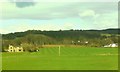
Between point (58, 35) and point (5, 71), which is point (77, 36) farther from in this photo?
point (5, 71)

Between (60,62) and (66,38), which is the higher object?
(60,62)

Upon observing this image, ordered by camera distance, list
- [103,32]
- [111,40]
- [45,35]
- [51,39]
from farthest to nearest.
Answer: [45,35] < [51,39] < [103,32] < [111,40]

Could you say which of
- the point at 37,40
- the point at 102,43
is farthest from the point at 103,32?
the point at 37,40

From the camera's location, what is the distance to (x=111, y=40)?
9800 cm

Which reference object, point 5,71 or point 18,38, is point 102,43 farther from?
point 5,71

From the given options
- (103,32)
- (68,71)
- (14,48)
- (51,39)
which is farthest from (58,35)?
(68,71)

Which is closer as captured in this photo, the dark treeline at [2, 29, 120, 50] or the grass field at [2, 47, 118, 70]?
the grass field at [2, 47, 118, 70]

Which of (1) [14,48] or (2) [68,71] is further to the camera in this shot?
(1) [14,48]

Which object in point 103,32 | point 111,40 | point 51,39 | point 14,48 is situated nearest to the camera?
point 14,48

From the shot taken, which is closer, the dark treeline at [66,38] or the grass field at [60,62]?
the grass field at [60,62]

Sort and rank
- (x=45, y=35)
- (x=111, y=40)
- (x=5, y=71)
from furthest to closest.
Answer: (x=45, y=35) < (x=111, y=40) < (x=5, y=71)

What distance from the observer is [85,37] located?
395 feet

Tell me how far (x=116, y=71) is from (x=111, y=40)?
7922 centimetres

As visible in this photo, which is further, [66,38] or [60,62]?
[66,38]
